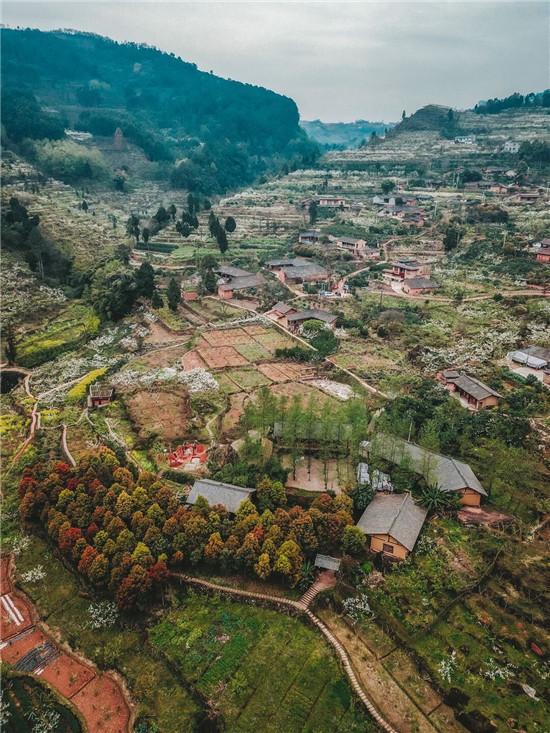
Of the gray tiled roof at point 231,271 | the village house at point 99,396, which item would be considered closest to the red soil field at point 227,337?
the village house at point 99,396

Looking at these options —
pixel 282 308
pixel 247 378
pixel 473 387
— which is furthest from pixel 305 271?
pixel 473 387

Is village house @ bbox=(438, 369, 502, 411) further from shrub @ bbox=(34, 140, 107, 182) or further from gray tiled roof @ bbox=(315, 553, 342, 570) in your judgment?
shrub @ bbox=(34, 140, 107, 182)

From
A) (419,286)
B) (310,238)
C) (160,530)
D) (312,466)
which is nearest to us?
(160,530)

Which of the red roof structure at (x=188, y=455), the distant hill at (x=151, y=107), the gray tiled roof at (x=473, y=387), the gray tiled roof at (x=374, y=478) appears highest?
the distant hill at (x=151, y=107)

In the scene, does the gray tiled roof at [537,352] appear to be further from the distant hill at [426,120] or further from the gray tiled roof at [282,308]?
the distant hill at [426,120]

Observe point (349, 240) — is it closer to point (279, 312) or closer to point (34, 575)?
point (279, 312)

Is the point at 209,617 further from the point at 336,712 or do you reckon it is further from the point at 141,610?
the point at 336,712

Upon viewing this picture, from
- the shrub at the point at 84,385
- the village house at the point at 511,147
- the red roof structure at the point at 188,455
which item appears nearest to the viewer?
the red roof structure at the point at 188,455
